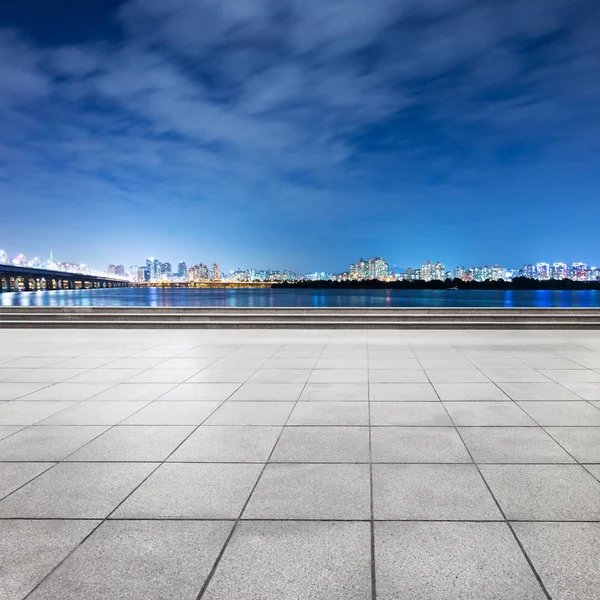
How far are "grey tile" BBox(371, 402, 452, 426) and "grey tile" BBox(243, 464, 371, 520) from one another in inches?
61.3

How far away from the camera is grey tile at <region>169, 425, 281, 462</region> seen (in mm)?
4812

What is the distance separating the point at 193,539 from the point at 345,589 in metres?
1.21

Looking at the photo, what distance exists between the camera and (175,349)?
12367 mm

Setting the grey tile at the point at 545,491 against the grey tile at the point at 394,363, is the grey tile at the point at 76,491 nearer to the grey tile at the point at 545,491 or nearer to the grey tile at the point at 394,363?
the grey tile at the point at 545,491

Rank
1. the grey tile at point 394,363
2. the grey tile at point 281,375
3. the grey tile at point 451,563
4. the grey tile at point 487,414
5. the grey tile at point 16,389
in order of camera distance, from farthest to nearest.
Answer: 1. the grey tile at point 394,363
2. the grey tile at point 281,375
3. the grey tile at point 16,389
4. the grey tile at point 487,414
5. the grey tile at point 451,563

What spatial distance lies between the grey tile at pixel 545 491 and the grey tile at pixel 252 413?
2774mm

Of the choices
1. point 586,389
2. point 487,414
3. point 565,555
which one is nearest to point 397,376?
point 487,414

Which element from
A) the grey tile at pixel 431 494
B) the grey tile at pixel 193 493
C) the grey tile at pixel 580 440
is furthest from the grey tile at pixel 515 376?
the grey tile at pixel 193 493

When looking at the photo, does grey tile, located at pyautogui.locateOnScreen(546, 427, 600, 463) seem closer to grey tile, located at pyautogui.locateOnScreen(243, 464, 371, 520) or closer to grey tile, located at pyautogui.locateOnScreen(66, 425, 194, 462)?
grey tile, located at pyautogui.locateOnScreen(243, 464, 371, 520)

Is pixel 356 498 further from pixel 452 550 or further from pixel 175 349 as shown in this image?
pixel 175 349

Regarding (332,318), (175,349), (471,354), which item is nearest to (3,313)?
(175,349)

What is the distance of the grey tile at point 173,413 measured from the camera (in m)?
6.05

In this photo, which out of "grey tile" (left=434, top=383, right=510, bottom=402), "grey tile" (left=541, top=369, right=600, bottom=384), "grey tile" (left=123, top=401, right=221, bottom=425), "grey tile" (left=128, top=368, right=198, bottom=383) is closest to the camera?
"grey tile" (left=123, top=401, right=221, bottom=425)

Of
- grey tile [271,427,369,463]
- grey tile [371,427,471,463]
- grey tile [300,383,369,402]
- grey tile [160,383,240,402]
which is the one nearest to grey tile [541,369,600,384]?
grey tile [300,383,369,402]
